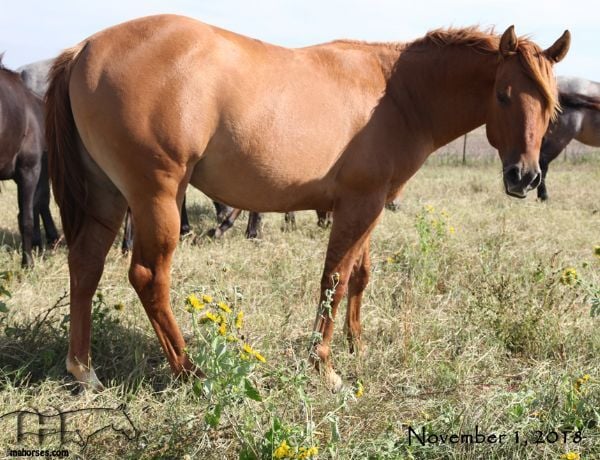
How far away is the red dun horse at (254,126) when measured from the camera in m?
2.80

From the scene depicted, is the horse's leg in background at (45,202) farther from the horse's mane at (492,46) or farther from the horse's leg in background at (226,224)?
the horse's mane at (492,46)

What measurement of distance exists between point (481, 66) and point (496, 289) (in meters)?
1.50

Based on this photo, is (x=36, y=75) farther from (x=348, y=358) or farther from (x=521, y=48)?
(x=521, y=48)

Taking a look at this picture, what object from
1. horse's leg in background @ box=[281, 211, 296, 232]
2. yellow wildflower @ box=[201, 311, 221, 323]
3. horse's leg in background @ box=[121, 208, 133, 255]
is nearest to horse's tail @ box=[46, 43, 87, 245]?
yellow wildflower @ box=[201, 311, 221, 323]

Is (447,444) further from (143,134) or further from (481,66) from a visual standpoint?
(481,66)

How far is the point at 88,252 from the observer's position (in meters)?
3.19

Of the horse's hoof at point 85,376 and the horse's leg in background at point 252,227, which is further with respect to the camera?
the horse's leg in background at point 252,227

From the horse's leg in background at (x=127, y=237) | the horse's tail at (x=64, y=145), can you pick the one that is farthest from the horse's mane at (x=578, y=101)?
the horse's tail at (x=64, y=145)

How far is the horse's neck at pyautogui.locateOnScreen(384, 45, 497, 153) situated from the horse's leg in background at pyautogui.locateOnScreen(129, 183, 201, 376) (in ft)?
4.84

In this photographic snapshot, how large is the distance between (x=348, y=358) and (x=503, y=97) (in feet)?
5.76

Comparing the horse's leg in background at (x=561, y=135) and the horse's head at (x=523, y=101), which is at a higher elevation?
the horse's head at (x=523, y=101)

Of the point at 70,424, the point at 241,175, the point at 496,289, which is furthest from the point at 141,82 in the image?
the point at 496,289

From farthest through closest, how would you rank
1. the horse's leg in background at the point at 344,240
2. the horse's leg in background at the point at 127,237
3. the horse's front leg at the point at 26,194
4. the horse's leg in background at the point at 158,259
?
the horse's leg in background at the point at 127,237
the horse's front leg at the point at 26,194
the horse's leg in background at the point at 344,240
the horse's leg in background at the point at 158,259

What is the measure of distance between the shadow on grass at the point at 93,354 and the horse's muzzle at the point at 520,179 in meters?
2.17
